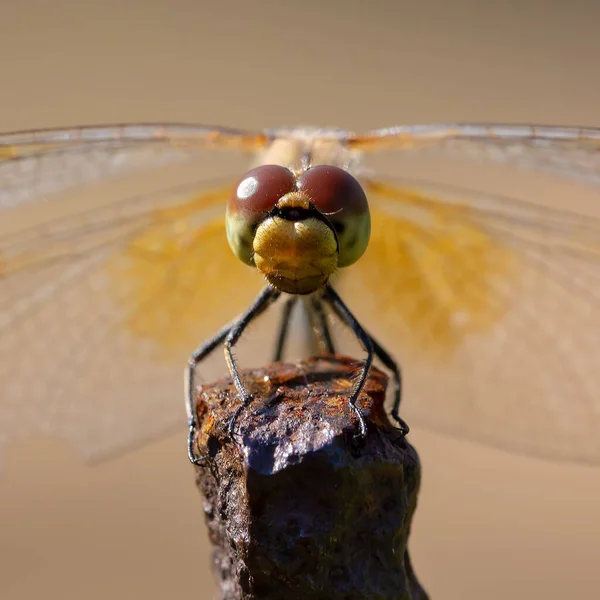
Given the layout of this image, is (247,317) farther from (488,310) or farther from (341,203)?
(488,310)

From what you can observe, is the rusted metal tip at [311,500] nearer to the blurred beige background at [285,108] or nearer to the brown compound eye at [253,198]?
the brown compound eye at [253,198]

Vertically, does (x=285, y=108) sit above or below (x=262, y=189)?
below

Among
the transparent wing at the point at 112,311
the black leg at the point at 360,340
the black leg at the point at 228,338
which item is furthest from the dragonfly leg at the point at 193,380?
the transparent wing at the point at 112,311

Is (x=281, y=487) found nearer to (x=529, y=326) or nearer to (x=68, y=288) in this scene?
(x=68, y=288)

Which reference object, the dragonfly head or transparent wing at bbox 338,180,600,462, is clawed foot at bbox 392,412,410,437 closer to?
the dragonfly head

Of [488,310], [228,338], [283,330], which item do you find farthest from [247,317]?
[488,310]

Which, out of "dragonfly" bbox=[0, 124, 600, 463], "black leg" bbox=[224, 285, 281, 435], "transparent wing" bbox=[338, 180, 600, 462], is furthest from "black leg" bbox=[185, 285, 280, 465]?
"transparent wing" bbox=[338, 180, 600, 462]
